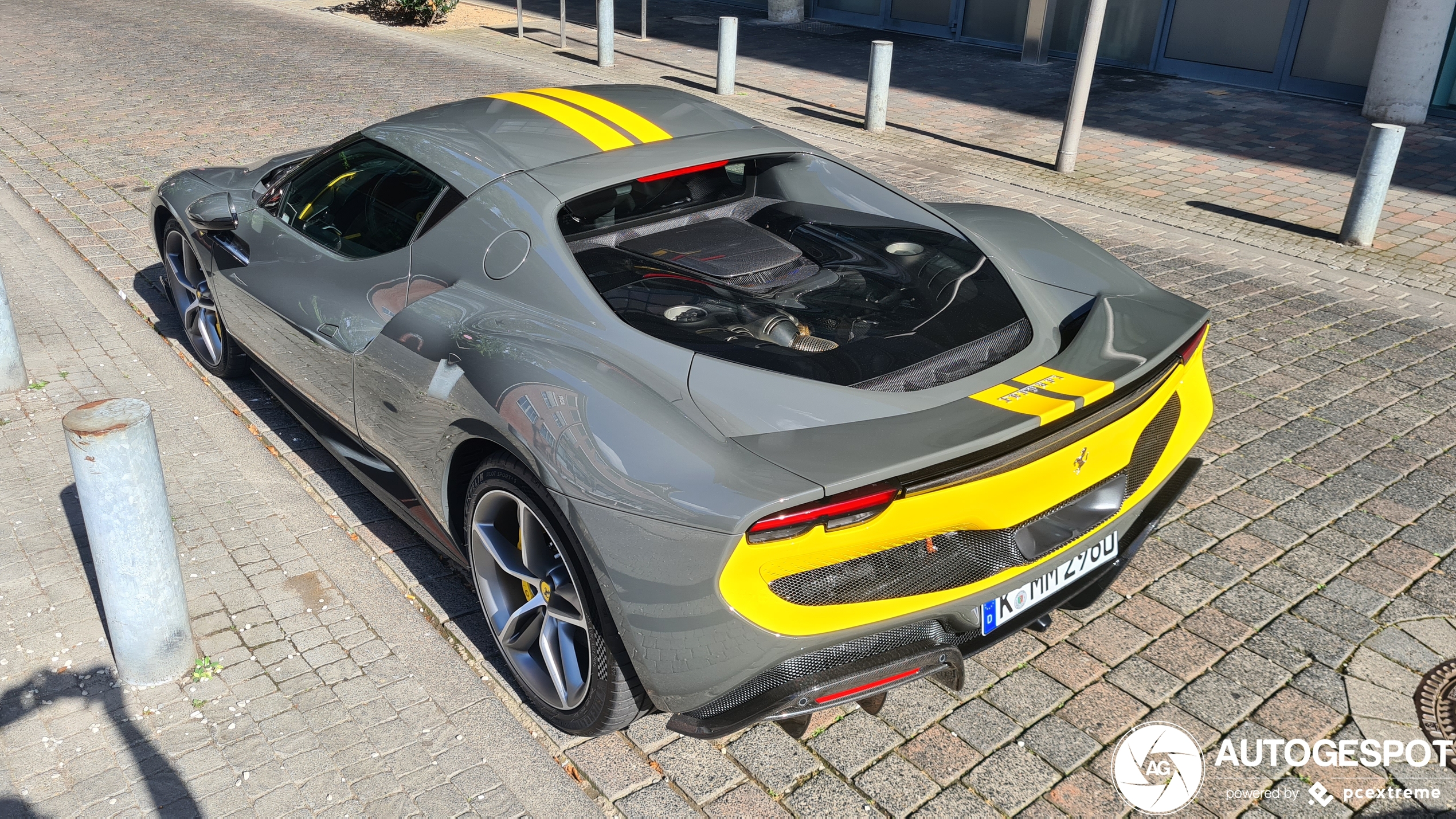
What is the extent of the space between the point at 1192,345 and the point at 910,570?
1.31 m

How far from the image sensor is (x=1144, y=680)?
3.23m

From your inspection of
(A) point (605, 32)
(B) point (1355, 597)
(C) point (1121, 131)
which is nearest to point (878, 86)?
(C) point (1121, 131)

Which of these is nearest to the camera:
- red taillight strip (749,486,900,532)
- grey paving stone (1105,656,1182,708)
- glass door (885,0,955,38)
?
red taillight strip (749,486,900,532)

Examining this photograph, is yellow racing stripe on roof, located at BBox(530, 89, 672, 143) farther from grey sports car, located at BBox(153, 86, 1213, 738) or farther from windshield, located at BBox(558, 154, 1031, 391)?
windshield, located at BBox(558, 154, 1031, 391)

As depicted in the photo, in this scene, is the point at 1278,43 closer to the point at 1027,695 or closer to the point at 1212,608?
the point at 1212,608

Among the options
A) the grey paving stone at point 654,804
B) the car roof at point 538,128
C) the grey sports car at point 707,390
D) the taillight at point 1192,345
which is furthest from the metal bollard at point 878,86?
the grey paving stone at point 654,804

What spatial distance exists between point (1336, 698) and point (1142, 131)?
9.01m

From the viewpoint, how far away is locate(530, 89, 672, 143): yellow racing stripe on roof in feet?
11.6

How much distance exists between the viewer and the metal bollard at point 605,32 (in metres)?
13.2

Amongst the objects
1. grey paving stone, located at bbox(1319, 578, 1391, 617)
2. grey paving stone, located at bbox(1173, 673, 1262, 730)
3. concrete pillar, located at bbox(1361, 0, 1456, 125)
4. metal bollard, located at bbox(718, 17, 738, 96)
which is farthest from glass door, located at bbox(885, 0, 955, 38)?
grey paving stone, located at bbox(1173, 673, 1262, 730)

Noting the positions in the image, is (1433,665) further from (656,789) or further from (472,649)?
(472,649)

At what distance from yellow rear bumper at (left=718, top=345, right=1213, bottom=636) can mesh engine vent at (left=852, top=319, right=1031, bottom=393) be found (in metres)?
0.36

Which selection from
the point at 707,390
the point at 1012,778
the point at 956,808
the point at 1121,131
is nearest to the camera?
the point at 707,390

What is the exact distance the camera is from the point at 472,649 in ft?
11.0
